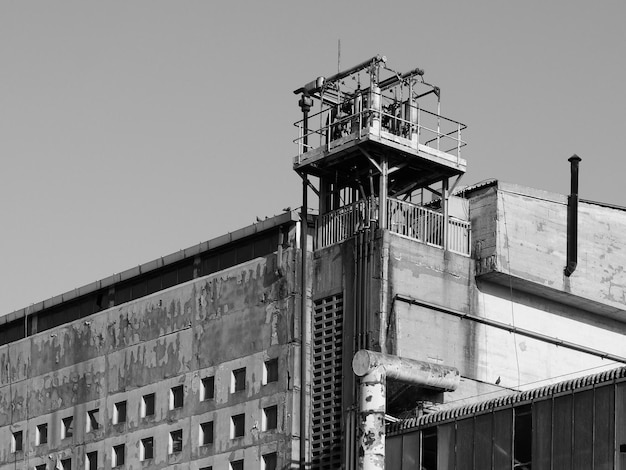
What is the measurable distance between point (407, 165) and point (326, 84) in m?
5.27

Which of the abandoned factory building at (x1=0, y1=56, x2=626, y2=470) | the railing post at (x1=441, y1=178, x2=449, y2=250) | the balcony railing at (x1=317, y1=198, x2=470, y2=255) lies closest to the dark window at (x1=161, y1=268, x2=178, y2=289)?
the abandoned factory building at (x1=0, y1=56, x2=626, y2=470)

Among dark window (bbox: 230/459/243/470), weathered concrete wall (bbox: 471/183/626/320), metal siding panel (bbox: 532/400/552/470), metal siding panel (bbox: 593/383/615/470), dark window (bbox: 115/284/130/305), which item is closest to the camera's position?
metal siding panel (bbox: 593/383/615/470)

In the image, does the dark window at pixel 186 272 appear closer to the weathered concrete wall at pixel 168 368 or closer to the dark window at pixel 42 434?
the weathered concrete wall at pixel 168 368

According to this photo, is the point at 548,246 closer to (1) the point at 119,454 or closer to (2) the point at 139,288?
(2) the point at 139,288

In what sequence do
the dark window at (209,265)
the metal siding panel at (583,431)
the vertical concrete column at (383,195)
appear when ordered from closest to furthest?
the metal siding panel at (583,431) < the vertical concrete column at (383,195) < the dark window at (209,265)

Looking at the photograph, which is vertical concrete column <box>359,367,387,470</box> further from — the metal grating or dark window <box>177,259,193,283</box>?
dark window <box>177,259,193,283</box>

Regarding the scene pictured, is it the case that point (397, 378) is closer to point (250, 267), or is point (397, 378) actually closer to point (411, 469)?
point (411, 469)

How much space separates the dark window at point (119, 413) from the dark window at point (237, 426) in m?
7.76

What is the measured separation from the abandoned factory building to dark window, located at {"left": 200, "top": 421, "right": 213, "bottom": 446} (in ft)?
0.32

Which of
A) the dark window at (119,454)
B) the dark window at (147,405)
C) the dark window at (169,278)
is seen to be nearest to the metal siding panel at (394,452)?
the dark window at (147,405)

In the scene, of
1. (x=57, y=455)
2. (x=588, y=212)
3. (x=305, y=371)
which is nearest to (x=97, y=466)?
(x=57, y=455)

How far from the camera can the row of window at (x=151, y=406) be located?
68.6m

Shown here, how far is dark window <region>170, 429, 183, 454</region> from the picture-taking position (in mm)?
72438

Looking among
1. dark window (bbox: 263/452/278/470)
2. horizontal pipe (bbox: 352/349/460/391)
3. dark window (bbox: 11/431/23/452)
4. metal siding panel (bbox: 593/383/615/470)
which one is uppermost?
dark window (bbox: 11/431/23/452)
